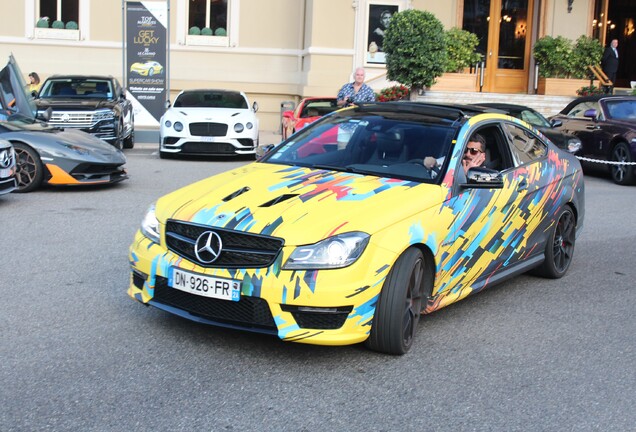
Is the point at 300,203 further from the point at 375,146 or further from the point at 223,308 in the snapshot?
the point at 375,146

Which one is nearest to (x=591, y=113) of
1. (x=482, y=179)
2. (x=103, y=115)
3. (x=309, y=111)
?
(x=309, y=111)

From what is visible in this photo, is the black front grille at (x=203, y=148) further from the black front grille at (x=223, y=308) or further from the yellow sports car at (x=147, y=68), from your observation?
the black front grille at (x=223, y=308)

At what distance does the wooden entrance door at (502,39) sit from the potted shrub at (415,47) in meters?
4.47

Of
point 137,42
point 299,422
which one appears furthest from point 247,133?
point 299,422

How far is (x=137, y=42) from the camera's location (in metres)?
20.5

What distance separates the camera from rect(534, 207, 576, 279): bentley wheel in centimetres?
716

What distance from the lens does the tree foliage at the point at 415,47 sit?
2083cm

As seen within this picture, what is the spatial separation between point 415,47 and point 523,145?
47.9 feet

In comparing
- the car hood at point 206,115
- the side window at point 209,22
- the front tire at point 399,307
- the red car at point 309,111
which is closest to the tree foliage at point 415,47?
the red car at point 309,111

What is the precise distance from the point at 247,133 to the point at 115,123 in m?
2.48

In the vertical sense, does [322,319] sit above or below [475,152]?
below

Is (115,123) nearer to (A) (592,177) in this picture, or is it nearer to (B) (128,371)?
(A) (592,177)

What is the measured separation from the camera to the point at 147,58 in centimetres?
2064

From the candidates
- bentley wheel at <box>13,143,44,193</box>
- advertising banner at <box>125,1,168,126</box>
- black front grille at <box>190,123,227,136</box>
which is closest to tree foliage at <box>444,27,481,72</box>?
advertising banner at <box>125,1,168,126</box>
